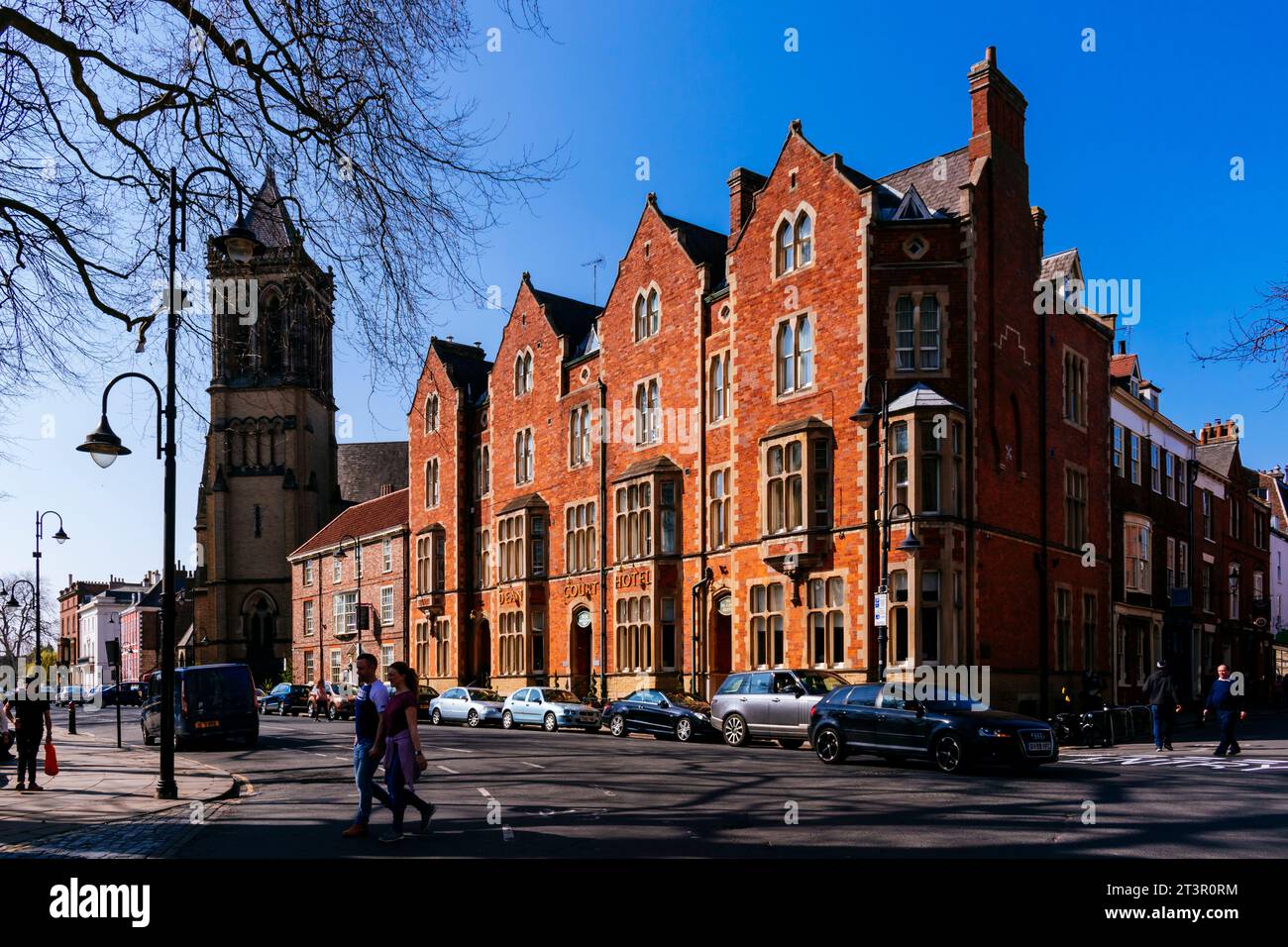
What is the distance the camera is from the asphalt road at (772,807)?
36.6 ft

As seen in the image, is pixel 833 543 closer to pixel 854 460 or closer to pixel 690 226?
pixel 854 460

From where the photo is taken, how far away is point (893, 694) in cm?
2019

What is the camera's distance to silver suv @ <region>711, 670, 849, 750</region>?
25.3 metres

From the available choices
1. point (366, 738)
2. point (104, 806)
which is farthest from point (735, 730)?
point (366, 738)

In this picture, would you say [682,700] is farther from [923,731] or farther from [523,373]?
[523,373]

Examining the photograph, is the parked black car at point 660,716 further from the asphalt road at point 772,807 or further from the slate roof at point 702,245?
the slate roof at point 702,245

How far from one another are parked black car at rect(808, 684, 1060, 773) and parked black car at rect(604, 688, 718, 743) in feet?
25.0

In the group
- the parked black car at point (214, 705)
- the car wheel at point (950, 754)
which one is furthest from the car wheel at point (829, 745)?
the parked black car at point (214, 705)

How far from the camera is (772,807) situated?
14.2 metres

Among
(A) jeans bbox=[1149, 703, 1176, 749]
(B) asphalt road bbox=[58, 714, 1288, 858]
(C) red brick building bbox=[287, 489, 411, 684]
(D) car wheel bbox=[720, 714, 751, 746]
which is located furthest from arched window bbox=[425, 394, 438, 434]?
(A) jeans bbox=[1149, 703, 1176, 749]

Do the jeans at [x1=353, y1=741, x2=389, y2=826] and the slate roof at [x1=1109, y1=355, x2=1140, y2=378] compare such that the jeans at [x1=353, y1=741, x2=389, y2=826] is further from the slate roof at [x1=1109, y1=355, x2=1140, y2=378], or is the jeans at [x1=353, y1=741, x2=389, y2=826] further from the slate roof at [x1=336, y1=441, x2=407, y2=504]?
the slate roof at [x1=336, y1=441, x2=407, y2=504]
